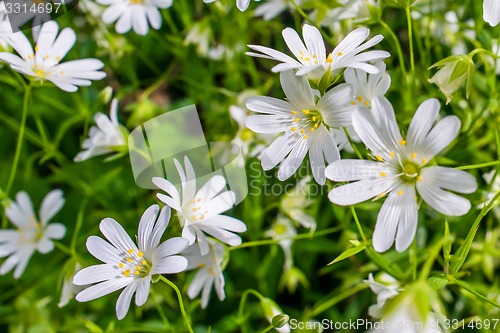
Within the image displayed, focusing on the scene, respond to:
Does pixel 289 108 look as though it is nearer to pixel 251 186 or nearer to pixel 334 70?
pixel 334 70

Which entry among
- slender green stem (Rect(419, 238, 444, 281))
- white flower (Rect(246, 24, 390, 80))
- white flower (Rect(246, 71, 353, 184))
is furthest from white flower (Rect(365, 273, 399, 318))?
white flower (Rect(246, 24, 390, 80))

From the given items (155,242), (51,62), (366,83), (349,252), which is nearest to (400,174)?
(349,252)

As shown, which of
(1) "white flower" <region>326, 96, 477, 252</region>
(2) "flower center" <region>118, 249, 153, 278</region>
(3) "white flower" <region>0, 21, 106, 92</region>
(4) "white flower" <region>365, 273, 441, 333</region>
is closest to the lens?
(4) "white flower" <region>365, 273, 441, 333</region>

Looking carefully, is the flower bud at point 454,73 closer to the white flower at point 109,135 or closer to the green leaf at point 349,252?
the green leaf at point 349,252

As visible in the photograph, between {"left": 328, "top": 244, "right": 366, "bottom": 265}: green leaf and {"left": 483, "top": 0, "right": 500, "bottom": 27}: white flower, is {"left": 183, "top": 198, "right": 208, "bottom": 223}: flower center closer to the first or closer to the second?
{"left": 328, "top": 244, "right": 366, "bottom": 265}: green leaf

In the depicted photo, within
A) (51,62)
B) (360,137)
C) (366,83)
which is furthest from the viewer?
(51,62)

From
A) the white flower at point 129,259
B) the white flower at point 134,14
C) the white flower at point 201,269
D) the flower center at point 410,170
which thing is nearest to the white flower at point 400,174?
the flower center at point 410,170

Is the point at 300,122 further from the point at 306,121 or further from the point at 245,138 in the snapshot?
the point at 245,138
